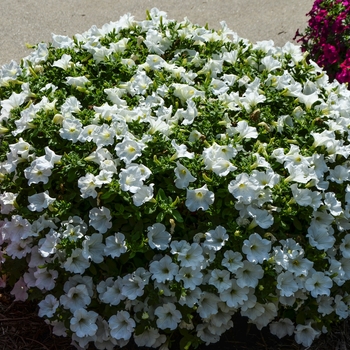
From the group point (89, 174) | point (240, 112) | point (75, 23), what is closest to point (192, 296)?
point (89, 174)

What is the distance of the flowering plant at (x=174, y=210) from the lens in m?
2.62

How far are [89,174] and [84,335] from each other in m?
0.66

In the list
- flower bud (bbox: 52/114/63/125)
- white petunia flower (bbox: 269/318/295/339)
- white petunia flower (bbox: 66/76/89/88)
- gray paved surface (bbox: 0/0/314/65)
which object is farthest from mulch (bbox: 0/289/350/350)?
gray paved surface (bbox: 0/0/314/65)

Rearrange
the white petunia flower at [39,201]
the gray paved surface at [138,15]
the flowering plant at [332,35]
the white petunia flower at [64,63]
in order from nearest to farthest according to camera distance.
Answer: the white petunia flower at [39,201] → the white petunia flower at [64,63] → the flowering plant at [332,35] → the gray paved surface at [138,15]

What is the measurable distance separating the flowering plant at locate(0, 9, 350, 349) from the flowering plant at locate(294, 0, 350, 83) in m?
1.60

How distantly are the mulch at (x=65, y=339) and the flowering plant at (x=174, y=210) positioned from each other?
20cm

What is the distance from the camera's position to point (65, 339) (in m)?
3.15

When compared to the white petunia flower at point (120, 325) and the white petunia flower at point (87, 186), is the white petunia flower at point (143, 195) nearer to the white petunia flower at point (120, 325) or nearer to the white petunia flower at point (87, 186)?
the white petunia flower at point (87, 186)

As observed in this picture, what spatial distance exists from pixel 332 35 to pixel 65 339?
2850 millimetres

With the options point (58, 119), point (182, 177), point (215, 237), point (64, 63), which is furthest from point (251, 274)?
point (64, 63)

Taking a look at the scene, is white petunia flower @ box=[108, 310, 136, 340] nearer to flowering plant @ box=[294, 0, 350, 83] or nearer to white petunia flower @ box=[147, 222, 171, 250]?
white petunia flower @ box=[147, 222, 171, 250]

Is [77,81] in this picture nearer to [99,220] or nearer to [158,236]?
[99,220]

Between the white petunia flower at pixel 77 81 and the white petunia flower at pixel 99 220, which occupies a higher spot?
the white petunia flower at pixel 77 81

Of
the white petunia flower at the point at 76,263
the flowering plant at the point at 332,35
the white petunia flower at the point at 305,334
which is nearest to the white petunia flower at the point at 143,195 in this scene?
the white petunia flower at the point at 76,263
